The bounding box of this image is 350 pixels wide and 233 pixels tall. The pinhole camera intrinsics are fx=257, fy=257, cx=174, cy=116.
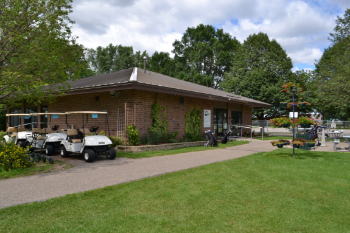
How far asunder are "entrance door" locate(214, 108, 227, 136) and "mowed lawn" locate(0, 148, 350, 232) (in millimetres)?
12707

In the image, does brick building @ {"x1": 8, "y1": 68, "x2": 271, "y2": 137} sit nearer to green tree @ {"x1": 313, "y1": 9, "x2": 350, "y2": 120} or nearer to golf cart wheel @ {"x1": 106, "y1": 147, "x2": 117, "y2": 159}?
golf cart wheel @ {"x1": 106, "y1": 147, "x2": 117, "y2": 159}

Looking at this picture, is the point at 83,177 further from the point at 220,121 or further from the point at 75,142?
the point at 220,121

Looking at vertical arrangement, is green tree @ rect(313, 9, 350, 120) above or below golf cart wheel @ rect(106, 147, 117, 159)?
above

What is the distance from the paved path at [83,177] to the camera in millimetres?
5285

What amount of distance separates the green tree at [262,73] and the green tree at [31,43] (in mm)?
25141

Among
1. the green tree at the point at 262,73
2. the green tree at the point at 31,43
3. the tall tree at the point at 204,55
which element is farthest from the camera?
the tall tree at the point at 204,55

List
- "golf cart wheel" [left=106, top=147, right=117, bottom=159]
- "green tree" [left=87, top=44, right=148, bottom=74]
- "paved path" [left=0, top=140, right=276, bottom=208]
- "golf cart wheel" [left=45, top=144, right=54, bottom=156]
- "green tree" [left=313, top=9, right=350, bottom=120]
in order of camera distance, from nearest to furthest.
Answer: "paved path" [left=0, top=140, right=276, bottom=208] < "golf cart wheel" [left=106, top=147, right=117, bottom=159] < "golf cart wheel" [left=45, top=144, right=54, bottom=156] < "green tree" [left=313, top=9, right=350, bottom=120] < "green tree" [left=87, top=44, right=148, bottom=74]

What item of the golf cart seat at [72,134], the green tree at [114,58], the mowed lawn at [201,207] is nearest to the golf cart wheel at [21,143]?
the golf cart seat at [72,134]

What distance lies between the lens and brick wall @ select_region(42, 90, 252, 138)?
12.9 m

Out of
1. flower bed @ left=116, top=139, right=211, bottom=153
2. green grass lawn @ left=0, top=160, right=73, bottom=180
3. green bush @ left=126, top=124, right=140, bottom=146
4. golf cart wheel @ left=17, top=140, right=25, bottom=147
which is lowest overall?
green grass lawn @ left=0, top=160, right=73, bottom=180

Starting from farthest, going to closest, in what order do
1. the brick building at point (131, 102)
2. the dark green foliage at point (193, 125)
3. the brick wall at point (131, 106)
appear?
the dark green foliage at point (193, 125), the brick wall at point (131, 106), the brick building at point (131, 102)

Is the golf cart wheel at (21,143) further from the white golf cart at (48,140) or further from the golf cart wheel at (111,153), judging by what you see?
the golf cart wheel at (111,153)

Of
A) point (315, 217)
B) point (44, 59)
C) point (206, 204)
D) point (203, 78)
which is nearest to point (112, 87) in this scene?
point (44, 59)

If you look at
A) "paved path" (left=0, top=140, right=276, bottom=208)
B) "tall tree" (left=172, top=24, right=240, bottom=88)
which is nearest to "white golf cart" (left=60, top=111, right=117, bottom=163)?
"paved path" (left=0, top=140, right=276, bottom=208)
